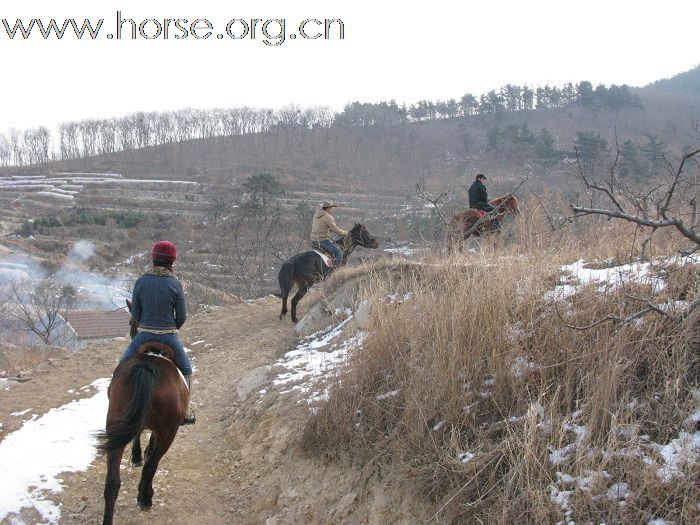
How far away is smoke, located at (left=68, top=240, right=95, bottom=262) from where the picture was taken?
137 feet

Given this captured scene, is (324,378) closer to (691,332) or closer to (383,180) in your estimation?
(691,332)

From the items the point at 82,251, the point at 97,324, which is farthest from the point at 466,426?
the point at 82,251

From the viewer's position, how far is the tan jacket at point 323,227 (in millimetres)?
11780

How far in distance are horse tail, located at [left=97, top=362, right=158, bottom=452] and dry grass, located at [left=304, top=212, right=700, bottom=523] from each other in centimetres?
151

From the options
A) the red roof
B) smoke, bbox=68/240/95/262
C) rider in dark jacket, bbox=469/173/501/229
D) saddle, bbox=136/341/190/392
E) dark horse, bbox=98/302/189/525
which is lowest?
the red roof

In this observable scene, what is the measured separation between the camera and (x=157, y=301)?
17.7ft

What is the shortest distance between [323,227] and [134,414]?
7.70 meters

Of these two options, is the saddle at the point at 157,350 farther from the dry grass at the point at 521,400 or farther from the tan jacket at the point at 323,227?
the tan jacket at the point at 323,227

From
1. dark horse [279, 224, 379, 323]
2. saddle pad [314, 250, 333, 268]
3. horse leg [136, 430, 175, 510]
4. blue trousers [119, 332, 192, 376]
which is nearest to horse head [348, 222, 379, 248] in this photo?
saddle pad [314, 250, 333, 268]

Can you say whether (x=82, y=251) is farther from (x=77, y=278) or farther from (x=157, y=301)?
(x=157, y=301)

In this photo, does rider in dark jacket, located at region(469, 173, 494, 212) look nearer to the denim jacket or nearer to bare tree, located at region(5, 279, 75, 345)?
the denim jacket

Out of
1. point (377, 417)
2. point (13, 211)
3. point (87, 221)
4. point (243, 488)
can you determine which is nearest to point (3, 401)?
point (243, 488)

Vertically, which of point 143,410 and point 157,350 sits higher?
point 157,350

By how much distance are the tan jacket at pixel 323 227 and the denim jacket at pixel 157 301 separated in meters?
6.48
